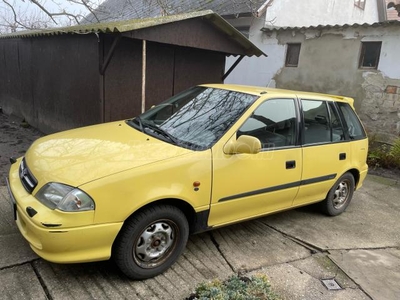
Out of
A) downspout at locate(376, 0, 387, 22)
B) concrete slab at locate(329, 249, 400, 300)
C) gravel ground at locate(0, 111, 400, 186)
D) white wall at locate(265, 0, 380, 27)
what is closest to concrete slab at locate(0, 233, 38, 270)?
gravel ground at locate(0, 111, 400, 186)

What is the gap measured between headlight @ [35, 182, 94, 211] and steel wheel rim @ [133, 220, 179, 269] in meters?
0.55

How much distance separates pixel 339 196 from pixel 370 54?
5107 mm

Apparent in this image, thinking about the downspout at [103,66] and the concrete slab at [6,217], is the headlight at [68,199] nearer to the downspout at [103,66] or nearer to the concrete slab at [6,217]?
the concrete slab at [6,217]

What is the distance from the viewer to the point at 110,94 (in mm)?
5875

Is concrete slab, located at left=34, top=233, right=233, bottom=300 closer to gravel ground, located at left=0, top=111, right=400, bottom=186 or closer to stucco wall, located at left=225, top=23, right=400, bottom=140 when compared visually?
gravel ground, located at left=0, top=111, right=400, bottom=186

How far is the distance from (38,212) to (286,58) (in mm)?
8667

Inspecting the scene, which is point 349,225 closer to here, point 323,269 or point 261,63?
point 323,269

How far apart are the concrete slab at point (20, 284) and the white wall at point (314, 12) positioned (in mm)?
9564

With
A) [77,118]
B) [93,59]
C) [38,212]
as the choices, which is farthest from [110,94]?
[38,212]

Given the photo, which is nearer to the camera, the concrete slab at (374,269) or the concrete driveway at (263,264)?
the concrete driveway at (263,264)

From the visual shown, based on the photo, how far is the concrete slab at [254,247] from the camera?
11.1 feet

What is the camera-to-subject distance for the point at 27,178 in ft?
9.53

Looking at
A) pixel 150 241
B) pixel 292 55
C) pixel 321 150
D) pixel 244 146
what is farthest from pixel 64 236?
pixel 292 55

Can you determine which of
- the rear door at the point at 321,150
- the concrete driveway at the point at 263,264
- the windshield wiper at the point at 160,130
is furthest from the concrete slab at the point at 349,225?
the windshield wiper at the point at 160,130
